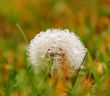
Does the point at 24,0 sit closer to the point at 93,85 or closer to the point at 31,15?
the point at 31,15

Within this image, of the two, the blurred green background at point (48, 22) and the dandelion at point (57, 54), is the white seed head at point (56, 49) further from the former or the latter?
the blurred green background at point (48, 22)

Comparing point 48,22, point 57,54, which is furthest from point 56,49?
point 48,22

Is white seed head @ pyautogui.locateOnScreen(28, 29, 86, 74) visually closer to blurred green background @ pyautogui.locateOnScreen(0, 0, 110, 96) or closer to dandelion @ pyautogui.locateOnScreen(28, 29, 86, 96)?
dandelion @ pyautogui.locateOnScreen(28, 29, 86, 96)

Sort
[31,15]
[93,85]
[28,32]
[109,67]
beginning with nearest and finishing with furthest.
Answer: [93,85], [109,67], [28,32], [31,15]

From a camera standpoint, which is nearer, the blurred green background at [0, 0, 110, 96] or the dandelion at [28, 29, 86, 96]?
the dandelion at [28, 29, 86, 96]

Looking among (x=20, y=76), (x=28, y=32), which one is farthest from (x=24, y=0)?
(x=20, y=76)

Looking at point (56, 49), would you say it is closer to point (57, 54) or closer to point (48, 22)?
point (57, 54)

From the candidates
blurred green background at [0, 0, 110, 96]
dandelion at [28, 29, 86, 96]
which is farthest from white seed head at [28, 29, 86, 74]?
blurred green background at [0, 0, 110, 96]
